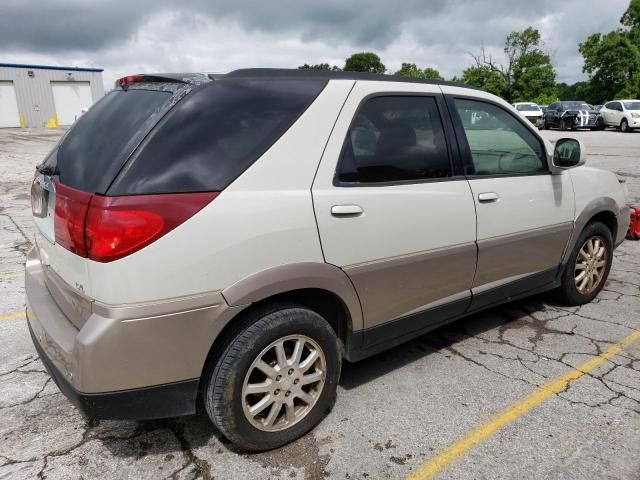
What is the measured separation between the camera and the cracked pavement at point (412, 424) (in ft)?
7.63

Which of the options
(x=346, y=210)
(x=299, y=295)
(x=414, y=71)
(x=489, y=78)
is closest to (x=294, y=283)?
(x=299, y=295)

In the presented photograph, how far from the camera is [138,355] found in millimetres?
1966

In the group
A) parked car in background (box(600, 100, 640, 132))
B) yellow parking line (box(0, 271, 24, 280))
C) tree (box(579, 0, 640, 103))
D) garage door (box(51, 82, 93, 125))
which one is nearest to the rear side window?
yellow parking line (box(0, 271, 24, 280))

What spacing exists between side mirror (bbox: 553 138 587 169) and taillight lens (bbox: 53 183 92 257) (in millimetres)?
3034

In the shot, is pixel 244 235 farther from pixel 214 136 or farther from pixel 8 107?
pixel 8 107

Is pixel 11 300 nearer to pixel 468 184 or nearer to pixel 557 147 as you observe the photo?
pixel 468 184

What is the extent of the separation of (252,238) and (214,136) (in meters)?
0.46

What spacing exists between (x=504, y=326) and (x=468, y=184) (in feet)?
4.75

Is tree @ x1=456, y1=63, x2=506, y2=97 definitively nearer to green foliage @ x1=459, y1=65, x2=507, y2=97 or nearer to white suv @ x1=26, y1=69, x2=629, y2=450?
A: green foliage @ x1=459, y1=65, x2=507, y2=97

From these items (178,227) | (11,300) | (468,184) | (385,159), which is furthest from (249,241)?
(11,300)

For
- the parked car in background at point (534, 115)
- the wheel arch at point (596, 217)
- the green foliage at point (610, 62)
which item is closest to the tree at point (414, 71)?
the green foliage at point (610, 62)

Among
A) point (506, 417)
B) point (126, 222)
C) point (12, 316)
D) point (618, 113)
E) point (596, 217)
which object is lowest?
point (506, 417)

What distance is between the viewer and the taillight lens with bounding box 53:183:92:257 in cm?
200

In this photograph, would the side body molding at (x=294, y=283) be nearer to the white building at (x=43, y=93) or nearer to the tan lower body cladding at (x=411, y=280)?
the tan lower body cladding at (x=411, y=280)
